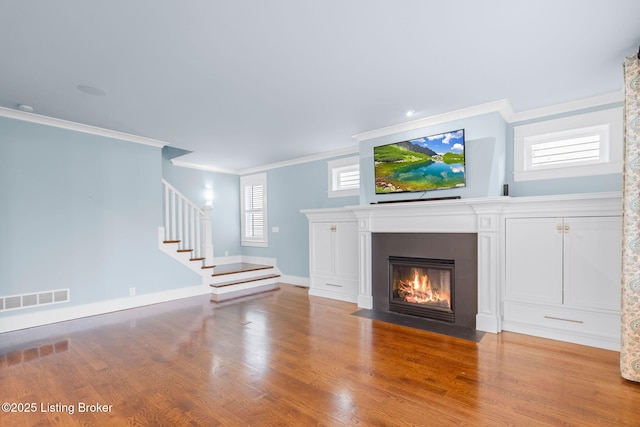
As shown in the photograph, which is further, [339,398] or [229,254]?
[229,254]

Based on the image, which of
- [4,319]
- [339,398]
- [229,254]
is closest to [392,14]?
[339,398]

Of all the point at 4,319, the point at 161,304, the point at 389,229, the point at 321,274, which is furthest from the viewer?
the point at 321,274

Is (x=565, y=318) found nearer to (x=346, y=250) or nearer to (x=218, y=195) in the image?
(x=346, y=250)

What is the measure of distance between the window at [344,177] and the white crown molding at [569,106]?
246cm

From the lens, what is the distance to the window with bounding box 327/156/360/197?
5385 mm

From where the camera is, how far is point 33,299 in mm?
3717

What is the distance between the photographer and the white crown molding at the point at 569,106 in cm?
318

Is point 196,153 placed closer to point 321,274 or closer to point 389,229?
point 321,274

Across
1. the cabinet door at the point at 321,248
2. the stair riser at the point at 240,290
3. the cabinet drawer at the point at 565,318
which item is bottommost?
the stair riser at the point at 240,290

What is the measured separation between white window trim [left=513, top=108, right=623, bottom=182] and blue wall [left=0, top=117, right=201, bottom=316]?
5.38 m

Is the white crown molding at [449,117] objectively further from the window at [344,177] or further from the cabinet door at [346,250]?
the cabinet door at [346,250]

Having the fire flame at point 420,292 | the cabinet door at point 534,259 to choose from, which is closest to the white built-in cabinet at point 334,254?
the fire flame at point 420,292

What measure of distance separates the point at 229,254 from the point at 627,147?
688cm

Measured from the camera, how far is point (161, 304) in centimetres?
470
